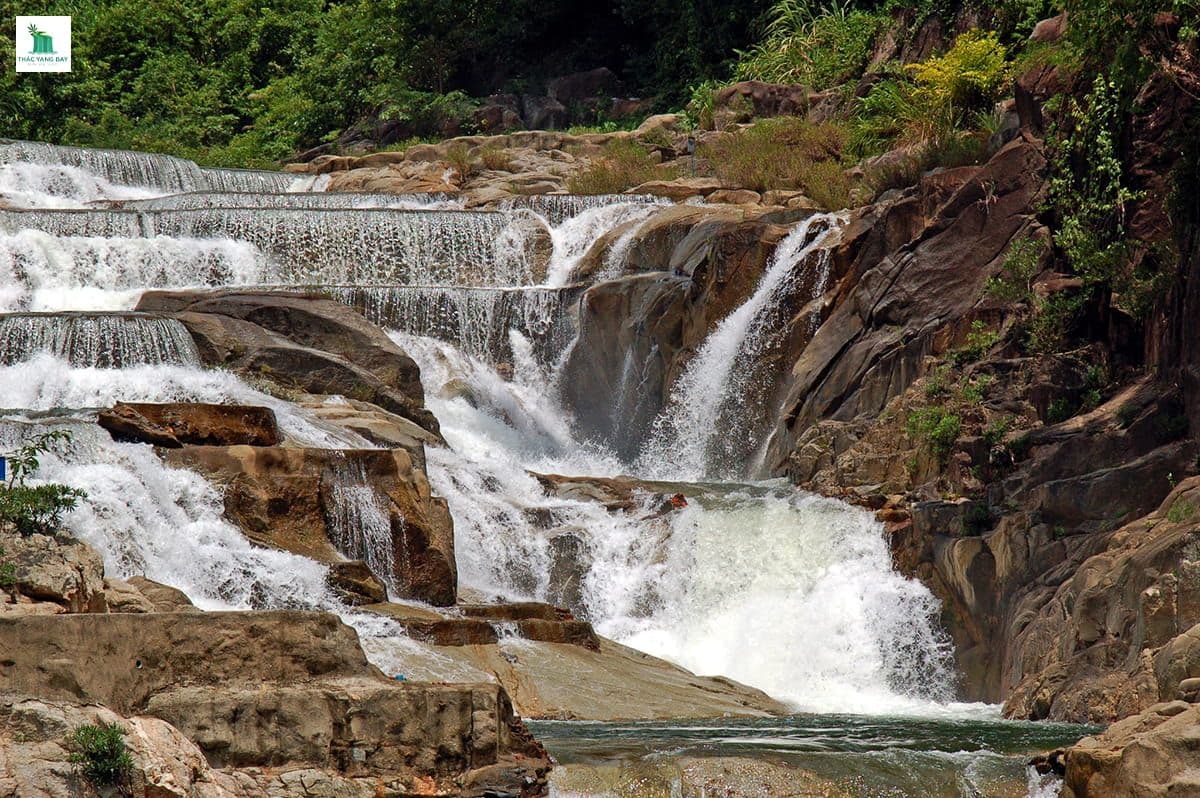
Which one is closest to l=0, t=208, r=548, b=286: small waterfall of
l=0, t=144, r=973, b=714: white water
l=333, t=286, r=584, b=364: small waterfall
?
l=333, t=286, r=584, b=364: small waterfall

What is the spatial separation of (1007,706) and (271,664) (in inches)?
330

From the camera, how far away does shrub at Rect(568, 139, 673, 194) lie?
31516mm

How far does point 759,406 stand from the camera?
2448 centimetres

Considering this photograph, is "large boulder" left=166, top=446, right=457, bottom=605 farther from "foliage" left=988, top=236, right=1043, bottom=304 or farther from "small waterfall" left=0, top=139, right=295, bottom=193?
"small waterfall" left=0, top=139, right=295, bottom=193

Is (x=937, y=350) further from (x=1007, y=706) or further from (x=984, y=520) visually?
(x=1007, y=706)

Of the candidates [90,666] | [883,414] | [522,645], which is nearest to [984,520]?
[883,414]

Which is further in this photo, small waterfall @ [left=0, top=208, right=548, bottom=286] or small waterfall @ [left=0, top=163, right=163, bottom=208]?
small waterfall @ [left=0, top=163, right=163, bottom=208]

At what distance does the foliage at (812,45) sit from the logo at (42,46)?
1710 cm

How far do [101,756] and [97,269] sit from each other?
19.4 meters

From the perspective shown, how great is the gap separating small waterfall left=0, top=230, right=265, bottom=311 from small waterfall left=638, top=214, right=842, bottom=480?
752 centimetres

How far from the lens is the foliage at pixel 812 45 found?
3447 centimetres

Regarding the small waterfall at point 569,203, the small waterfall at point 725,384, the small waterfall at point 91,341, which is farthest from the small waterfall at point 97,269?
the small waterfall at point 725,384

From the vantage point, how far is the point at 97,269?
25.7 m

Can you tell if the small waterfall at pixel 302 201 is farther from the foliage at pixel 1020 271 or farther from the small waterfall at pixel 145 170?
the foliage at pixel 1020 271
